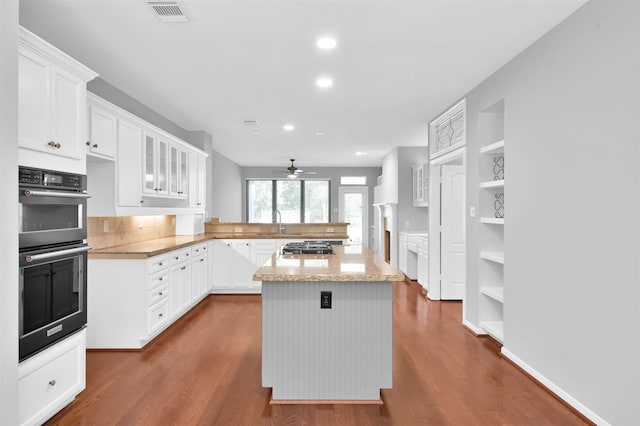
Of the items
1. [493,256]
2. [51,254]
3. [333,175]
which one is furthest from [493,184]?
[333,175]

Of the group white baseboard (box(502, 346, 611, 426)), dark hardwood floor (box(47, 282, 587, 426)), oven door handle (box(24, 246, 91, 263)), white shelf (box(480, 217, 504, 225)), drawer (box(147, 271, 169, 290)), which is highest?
white shelf (box(480, 217, 504, 225))

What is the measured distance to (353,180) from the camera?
439 inches

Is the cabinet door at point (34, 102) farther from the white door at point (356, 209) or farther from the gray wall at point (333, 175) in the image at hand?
the white door at point (356, 209)

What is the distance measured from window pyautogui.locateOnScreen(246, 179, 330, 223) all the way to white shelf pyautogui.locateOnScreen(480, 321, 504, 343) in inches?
287

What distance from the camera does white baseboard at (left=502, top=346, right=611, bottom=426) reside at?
2398 mm

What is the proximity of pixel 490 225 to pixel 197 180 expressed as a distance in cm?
403

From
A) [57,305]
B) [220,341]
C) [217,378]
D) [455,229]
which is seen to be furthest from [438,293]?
[57,305]

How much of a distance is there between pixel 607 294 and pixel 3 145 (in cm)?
337

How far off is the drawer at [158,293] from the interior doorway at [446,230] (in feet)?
11.7

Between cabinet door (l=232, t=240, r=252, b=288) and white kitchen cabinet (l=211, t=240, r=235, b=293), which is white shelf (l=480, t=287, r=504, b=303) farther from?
white kitchen cabinet (l=211, t=240, r=235, b=293)

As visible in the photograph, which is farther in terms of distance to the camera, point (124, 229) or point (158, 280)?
point (124, 229)

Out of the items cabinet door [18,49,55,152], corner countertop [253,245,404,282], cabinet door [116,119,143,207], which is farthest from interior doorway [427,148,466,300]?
cabinet door [18,49,55,152]

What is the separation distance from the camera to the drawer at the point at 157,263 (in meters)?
3.74

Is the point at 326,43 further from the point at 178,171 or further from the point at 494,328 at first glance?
the point at 494,328
